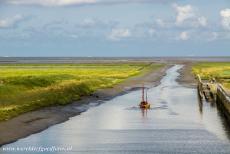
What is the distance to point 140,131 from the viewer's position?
1671 inches

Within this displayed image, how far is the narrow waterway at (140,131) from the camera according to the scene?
3547cm

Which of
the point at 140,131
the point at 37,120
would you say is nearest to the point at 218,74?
the point at 37,120

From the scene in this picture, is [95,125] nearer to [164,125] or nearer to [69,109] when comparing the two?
[164,125]

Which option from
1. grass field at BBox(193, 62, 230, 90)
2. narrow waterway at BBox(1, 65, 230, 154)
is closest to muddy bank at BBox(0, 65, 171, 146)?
narrow waterway at BBox(1, 65, 230, 154)

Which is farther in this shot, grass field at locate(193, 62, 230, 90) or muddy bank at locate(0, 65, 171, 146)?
grass field at locate(193, 62, 230, 90)

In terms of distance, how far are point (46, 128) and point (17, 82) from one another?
26.6m

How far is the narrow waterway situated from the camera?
35469 millimetres

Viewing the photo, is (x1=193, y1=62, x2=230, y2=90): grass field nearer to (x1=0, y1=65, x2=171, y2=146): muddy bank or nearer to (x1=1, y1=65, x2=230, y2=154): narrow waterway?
(x1=1, y1=65, x2=230, y2=154): narrow waterway

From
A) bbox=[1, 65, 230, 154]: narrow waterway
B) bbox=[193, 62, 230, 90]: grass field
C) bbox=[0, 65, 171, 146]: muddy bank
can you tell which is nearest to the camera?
bbox=[1, 65, 230, 154]: narrow waterway

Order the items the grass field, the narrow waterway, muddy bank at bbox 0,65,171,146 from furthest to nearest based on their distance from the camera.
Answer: the grass field → muddy bank at bbox 0,65,171,146 → the narrow waterway

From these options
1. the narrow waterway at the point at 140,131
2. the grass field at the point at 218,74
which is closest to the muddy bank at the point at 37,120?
the narrow waterway at the point at 140,131

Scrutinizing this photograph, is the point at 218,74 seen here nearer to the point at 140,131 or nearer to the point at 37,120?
the point at 37,120

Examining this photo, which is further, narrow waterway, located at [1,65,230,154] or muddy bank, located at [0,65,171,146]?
muddy bank, located at [0,65,171,146]

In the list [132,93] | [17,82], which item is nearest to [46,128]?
[17,82]
